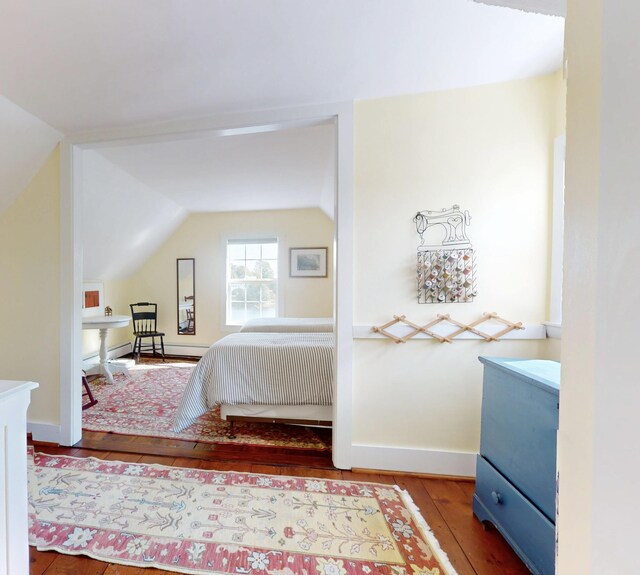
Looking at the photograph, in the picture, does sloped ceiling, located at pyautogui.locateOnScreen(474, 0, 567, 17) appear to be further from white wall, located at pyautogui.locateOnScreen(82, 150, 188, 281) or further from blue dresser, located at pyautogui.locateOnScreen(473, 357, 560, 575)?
white wall, located at pyautogui.locateOnScreen(82, 150, 188, 281)

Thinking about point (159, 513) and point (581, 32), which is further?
point (159, 513)

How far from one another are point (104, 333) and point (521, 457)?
4.15m

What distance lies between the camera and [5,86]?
1.60m

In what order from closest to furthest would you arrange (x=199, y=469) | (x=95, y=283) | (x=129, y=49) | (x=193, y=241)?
(x=129, y=49), (x=199, y=469), (x=95, y=283), (x=193, y=241)

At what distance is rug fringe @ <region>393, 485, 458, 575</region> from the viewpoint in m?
1.17

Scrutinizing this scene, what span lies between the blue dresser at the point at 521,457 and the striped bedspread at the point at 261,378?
108 cm

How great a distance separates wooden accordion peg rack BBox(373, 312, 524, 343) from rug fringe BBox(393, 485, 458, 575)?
857 mm

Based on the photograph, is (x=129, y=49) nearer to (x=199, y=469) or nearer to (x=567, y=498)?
(x=567, y=498)

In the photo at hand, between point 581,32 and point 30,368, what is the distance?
3302mm

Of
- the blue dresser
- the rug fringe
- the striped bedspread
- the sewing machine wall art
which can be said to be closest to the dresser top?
the blue dresser

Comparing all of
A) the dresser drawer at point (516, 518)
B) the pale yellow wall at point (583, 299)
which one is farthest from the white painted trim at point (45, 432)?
the pale yellow wall at point (583, 299)

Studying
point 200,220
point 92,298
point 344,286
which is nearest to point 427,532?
point 344,286

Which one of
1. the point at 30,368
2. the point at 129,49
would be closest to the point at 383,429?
the point at 129,49

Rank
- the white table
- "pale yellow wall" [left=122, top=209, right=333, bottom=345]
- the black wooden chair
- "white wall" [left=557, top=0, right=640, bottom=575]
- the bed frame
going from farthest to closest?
1. "pale yellow wall" [left=122, top=209, right=333, bottom=345]
2. the black wooden chair
3. the white table
4. the bed frame
5. "white wall" [left=557, top=0, right=640, bottom=575]
